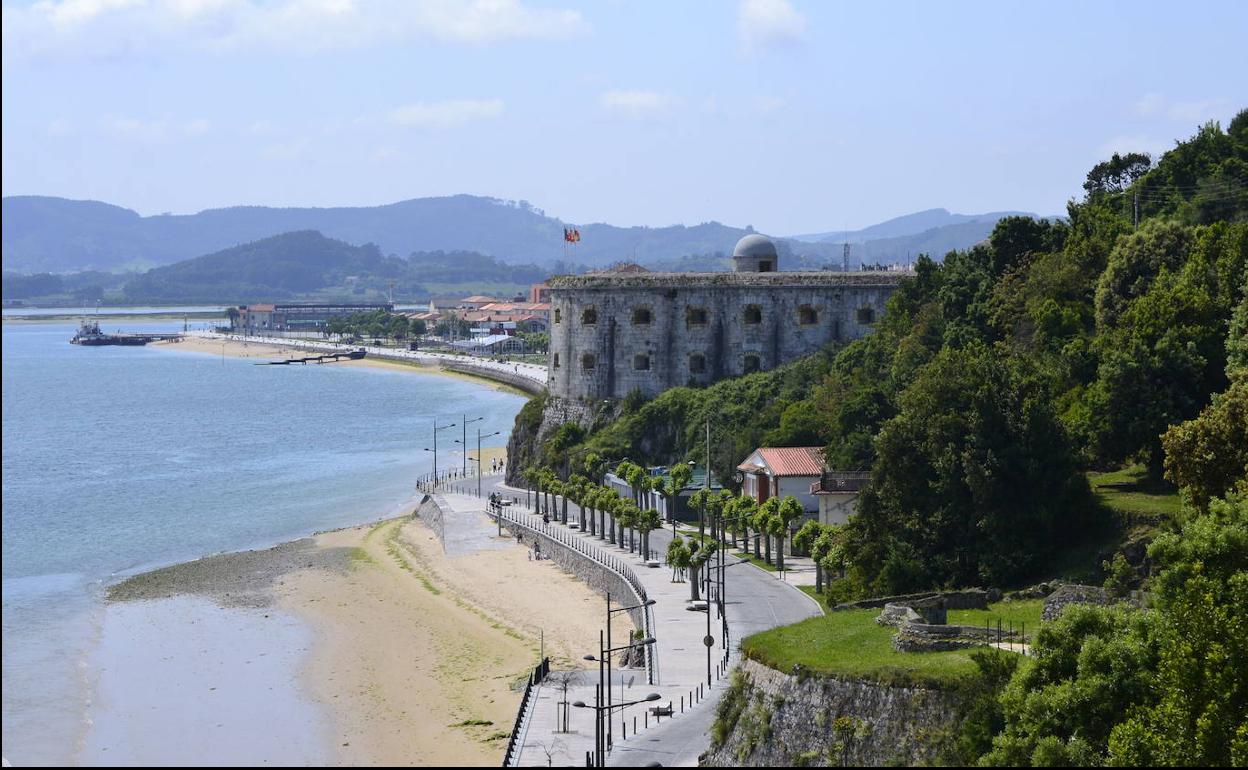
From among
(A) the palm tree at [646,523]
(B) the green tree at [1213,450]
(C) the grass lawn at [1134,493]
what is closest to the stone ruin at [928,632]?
(B) the green tree at [1213,450]

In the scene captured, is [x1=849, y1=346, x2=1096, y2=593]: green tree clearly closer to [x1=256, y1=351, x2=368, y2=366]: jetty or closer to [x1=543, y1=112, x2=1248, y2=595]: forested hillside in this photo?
[x1=543, y1=112, x2=1248, y2=595]: forested hillside

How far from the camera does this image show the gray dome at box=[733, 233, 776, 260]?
81.8m

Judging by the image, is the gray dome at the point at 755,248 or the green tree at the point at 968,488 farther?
the gray dome at the point at 755,248

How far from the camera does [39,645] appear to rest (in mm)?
43812

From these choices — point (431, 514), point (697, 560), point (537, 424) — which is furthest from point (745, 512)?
point (537, 424)

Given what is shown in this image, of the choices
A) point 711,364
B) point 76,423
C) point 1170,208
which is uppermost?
point 1170,208

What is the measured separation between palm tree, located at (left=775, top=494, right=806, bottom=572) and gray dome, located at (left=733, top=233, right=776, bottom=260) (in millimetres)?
35005

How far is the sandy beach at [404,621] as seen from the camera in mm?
35688

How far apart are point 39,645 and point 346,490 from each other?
35882 mm

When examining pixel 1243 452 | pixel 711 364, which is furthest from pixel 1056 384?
pixel 711 364

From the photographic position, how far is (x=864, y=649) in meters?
30.0

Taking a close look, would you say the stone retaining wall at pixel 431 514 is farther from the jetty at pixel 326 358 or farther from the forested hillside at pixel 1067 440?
the jetty at pixel 326 358

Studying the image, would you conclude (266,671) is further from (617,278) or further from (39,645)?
(617,278)

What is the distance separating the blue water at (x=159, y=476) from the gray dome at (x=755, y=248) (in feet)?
72.2
